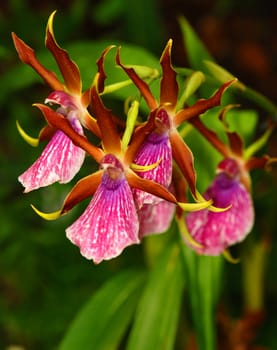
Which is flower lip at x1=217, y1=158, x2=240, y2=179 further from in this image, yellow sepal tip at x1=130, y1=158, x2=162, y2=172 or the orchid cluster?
yellow sepal tip at x1=130, y1=158, x2=162, y2=172

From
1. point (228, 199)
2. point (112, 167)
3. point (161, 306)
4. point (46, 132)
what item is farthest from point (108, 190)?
point (161, 306)

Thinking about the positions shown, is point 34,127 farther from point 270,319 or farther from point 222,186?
point 222,186

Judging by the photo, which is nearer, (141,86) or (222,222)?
(141,86)

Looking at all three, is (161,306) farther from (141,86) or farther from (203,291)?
(141,86)

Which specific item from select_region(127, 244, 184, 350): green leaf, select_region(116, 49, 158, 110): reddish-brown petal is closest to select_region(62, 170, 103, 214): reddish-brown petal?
select_region(116, 49, 158, 110): reddish-brown petal

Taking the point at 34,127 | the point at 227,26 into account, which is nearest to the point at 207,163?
the point at 34,127

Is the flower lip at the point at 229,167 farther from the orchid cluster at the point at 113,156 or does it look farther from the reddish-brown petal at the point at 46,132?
the reddish-brown petal at the point at 46,132

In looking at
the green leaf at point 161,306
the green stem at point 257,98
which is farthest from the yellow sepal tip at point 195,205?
the green leaf at point 161,306
